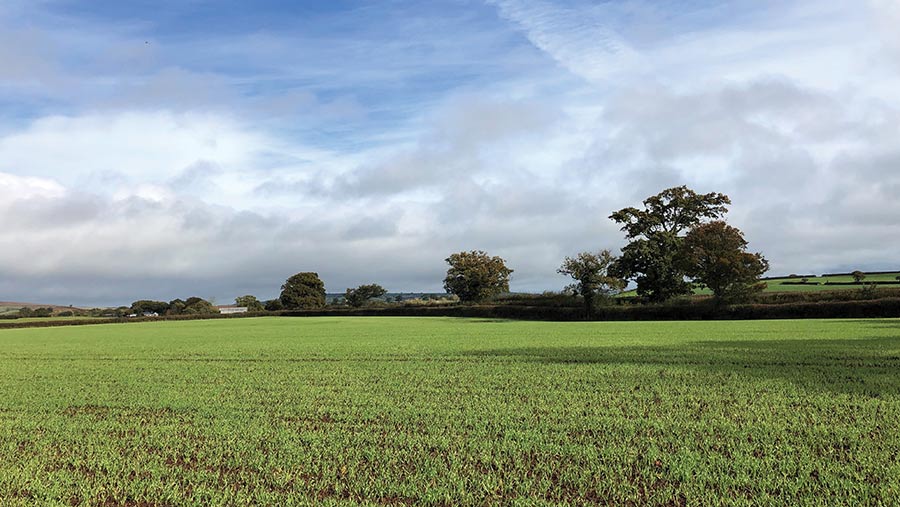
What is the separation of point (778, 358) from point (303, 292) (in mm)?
106746

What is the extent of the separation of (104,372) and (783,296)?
60496 millimetres

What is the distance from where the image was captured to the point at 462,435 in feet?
30.0

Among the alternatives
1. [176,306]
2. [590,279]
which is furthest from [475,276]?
[176,306]

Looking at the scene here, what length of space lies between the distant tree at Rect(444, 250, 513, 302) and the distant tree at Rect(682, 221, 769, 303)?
114 feet

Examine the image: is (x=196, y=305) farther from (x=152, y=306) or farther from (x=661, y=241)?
(x=661, y=241)

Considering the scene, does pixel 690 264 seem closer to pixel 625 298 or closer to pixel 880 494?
pixel 625 298

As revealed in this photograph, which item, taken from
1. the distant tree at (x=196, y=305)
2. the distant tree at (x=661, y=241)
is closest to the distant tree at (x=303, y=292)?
the distant tree at (x=196, y=305)

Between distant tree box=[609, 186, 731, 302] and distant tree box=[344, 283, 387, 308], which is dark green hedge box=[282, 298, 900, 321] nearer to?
distant tree box=[609, 186, 731, 302]

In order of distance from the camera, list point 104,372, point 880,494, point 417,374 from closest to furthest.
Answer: point 880,494 < point 417,374 < point 104,372

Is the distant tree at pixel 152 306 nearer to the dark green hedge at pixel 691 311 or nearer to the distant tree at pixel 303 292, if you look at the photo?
the distant tree at pixel 303 292

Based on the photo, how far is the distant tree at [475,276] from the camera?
307 ft

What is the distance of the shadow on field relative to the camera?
14.1 metres

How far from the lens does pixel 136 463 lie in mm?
8102

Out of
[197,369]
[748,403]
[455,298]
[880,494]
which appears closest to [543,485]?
[880,494]
